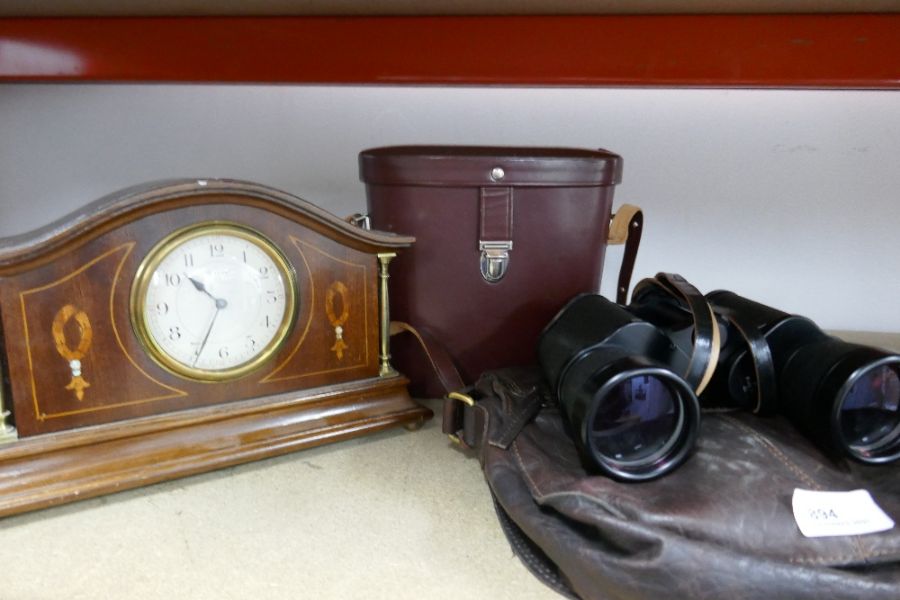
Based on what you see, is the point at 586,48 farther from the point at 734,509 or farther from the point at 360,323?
the point at 734,509

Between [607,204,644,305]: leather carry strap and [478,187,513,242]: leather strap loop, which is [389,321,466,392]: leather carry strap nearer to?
[478,187,513,242]: leather strap loop

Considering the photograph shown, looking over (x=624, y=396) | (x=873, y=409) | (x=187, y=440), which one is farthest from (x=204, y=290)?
(x=873, y=409)

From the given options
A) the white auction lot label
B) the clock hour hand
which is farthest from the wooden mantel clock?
the white auction lot label

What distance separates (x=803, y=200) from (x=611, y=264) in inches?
14.9

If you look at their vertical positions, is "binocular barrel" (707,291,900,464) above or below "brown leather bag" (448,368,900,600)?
above

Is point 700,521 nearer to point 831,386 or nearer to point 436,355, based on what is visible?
point 831,386

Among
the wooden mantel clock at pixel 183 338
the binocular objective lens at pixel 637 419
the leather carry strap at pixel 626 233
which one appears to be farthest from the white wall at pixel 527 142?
the binocular objective lens at pixel 637 419

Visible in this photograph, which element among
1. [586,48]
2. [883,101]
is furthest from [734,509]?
[883,101]

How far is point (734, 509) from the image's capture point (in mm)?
500

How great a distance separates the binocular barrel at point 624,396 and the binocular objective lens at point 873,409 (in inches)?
6.4

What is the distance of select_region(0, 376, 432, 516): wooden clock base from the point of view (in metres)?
0.61

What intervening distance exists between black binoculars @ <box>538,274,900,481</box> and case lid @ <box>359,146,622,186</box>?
0.64 ft

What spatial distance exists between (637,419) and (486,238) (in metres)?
0.34

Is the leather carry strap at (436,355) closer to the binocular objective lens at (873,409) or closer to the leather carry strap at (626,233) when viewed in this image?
the leather carry strap at (626,233)
